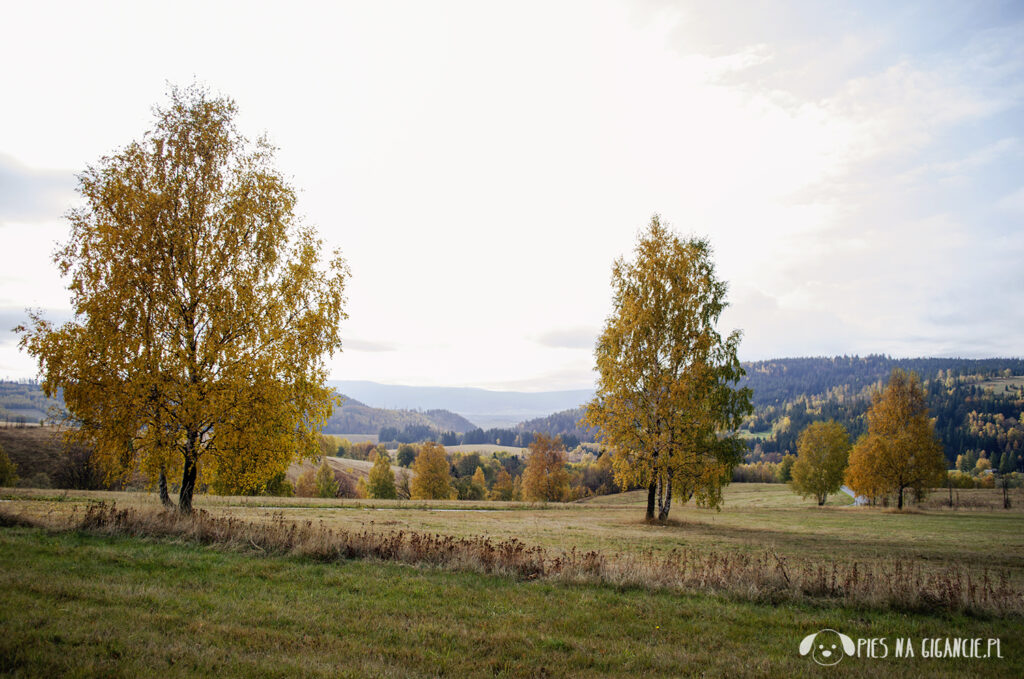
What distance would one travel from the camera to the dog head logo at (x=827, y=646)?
25.1ft

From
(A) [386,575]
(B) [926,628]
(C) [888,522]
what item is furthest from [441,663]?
(C) [888,522]

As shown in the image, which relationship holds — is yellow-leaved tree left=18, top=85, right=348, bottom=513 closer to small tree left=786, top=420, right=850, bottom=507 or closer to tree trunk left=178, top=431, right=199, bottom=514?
tree trunk left=178, top=431, right=199, bottom=514

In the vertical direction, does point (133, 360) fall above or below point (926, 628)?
above

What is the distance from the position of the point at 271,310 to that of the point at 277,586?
9624mm

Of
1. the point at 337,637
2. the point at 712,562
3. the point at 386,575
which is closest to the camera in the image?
the point at 337,637

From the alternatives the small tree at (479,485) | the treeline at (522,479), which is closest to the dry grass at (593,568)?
the treeline at (522,479)

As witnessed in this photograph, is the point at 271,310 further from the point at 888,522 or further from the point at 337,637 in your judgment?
the point at 888,522

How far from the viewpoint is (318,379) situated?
56.9 feet

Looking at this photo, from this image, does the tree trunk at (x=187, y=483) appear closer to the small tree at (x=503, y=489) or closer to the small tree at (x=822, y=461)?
the small tree at (x=822, y=461)

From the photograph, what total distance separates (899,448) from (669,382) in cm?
3359

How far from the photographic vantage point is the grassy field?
642 centimetres

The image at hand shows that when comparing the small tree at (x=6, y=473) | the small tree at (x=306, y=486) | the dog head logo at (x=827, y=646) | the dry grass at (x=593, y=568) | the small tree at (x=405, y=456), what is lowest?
the small tree at (x=405, y=456)

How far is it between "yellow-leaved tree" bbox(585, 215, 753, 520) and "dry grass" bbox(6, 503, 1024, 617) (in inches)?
470

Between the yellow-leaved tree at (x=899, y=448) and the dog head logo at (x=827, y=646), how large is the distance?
155 feet
